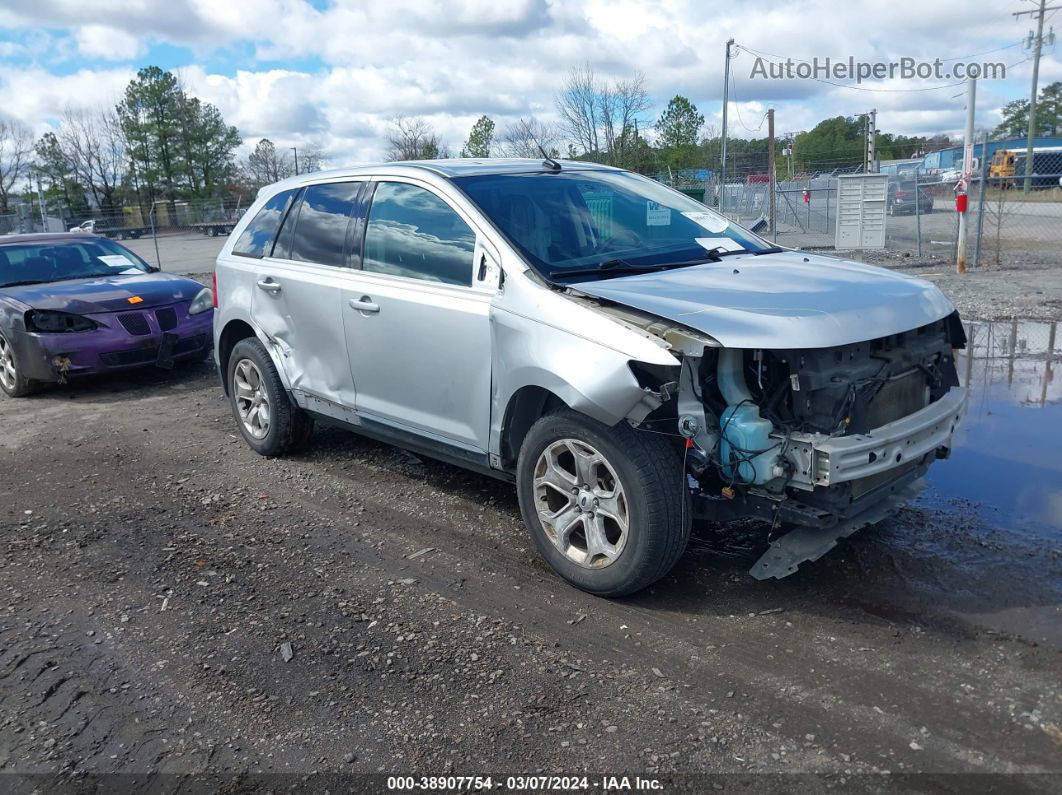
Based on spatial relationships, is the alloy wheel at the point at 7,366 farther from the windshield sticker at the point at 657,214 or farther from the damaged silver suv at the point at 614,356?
the windshield sticker at the point at 657,214

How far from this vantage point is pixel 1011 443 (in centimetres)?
582

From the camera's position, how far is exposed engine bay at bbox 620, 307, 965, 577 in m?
3.55

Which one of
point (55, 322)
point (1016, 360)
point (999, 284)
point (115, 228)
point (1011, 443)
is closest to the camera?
point (1011, 443)

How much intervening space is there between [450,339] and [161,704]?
211 centimetres

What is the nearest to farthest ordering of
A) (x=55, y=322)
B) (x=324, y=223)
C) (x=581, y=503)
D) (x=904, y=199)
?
(x=581, y=503) < (x=324, y=223) < (x=55, y=322) < (x=904, y=199)

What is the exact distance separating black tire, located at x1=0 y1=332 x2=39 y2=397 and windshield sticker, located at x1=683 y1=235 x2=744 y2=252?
682cm

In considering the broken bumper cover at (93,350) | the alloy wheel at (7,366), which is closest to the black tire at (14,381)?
the alloy wheel at (7,366)

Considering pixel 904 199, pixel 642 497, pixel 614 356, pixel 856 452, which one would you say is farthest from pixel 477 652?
pixel 904 199

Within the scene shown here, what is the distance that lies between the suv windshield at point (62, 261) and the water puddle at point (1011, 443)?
8.49 m

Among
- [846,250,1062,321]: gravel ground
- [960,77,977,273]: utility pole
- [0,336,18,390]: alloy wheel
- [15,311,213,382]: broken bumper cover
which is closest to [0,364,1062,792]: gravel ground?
[15,311,213,382]: broken bumper cover

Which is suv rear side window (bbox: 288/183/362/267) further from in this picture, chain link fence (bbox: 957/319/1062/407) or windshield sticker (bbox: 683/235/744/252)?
chain link fence (bbox: 957/319/1062/407)

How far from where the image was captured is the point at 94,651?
3.84 metres

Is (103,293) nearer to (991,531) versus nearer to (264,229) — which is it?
(264,229)

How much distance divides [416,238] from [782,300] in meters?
2.07
